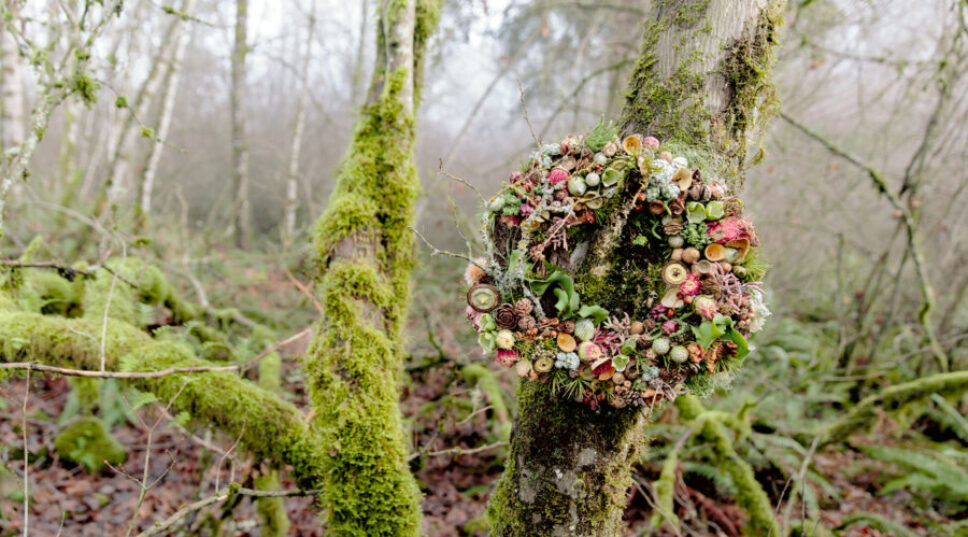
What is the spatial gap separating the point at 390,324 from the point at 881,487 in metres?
5.40

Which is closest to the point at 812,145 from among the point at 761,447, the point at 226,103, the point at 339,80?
the point at 761,447

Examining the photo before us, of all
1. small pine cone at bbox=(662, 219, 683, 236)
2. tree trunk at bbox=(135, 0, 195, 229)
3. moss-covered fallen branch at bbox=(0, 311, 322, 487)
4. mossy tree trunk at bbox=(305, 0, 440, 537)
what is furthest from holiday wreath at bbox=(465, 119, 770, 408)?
tree trunk at bbox=(135, 0, 195, 229)

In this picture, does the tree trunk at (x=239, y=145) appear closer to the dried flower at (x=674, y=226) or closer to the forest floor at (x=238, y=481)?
the forest floor at (x=238, y=481)

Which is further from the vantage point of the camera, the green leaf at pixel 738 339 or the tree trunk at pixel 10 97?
the tree trunk at pixel 10 97

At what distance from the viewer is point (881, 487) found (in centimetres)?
499

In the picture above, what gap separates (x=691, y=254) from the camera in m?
1.61

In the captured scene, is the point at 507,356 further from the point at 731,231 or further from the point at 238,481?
the point at 238,481

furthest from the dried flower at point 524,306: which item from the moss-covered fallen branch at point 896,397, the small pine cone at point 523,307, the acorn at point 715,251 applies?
the moss-covered fallen branch at point 896,397

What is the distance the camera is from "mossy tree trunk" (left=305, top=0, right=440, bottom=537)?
2125 mm

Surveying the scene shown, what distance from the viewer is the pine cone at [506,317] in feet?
5.47

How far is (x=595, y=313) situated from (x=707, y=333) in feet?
1.14

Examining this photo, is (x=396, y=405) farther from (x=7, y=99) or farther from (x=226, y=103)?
(x=226, y=103)

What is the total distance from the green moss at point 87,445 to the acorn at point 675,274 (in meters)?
4.87

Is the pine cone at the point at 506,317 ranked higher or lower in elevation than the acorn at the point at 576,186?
lower
